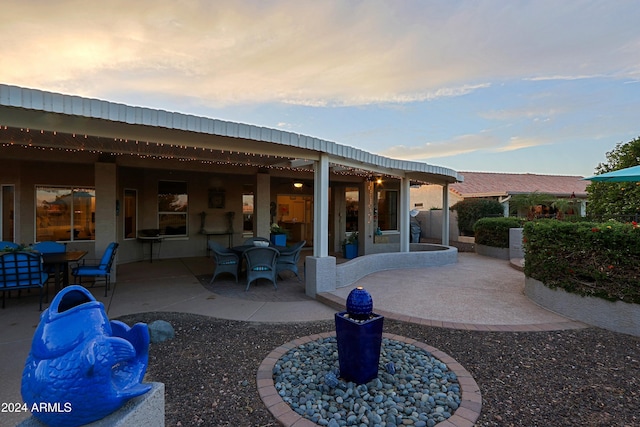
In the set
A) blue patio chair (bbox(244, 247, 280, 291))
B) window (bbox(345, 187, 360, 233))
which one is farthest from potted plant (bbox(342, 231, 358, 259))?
blue patio chair (bbox(244, 247, 280, 291))

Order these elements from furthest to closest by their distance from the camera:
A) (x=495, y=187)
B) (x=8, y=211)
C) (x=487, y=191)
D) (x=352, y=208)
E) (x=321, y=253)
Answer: (x=495, y=187) → (x=487, y=191) → (x=352, y=208) → (x=8, y=211) → (x=321, y=253)

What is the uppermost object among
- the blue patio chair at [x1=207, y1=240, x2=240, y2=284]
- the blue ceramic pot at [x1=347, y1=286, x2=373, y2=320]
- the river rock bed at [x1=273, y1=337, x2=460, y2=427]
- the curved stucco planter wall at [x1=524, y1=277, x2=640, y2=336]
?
the blue ceramic pot at [x1=347, y1=286, x2=373, y2=320]

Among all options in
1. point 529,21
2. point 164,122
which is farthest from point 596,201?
point 164,122

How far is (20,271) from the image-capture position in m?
4.88

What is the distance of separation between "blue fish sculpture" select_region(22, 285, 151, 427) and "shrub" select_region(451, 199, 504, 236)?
51.9ft

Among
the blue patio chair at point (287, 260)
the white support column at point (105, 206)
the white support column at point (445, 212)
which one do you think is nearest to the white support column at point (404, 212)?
the white support column at point (445, 212)

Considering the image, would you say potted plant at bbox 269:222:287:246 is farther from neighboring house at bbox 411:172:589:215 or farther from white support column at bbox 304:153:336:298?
neighboring house at bbox 411:172:589:215

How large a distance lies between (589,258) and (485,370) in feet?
9.19

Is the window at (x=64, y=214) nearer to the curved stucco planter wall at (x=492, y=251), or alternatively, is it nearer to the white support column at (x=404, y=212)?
the white support column at (x=404, y=212)

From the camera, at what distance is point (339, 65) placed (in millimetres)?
8812

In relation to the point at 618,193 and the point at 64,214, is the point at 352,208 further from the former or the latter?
the point at 64,214

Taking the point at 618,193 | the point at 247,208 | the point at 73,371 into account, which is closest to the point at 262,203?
the point at 247,208

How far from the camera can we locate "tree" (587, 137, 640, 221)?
9.34m

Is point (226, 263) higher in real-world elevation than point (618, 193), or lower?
lower
